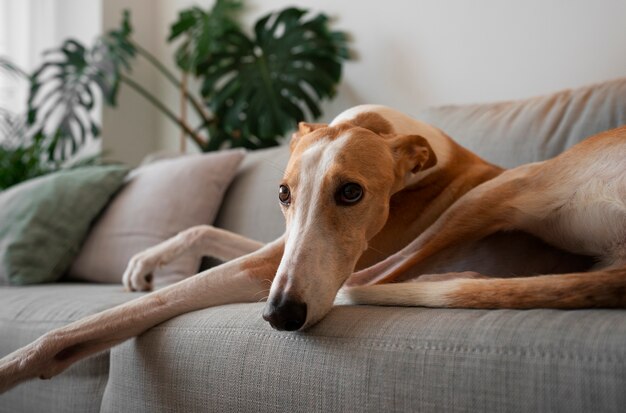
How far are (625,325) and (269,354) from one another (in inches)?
20.1

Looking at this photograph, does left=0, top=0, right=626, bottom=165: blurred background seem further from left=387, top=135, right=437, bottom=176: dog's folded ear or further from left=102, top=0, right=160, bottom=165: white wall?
left=387, top=135, right=437, bottom=176: dog's folded ear

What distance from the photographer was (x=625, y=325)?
77 cm

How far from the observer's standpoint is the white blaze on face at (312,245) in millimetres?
1035

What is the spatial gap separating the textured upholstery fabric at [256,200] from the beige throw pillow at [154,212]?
5cm

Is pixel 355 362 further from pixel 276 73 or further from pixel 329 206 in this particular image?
pixel 276 73

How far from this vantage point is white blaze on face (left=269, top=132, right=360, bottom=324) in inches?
40.8

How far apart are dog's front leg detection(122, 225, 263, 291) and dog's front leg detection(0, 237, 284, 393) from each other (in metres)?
0.41

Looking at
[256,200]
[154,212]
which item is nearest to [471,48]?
[256,200]

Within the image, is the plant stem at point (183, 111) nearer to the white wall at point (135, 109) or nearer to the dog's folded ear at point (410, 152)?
the white wall at point (135, 109)

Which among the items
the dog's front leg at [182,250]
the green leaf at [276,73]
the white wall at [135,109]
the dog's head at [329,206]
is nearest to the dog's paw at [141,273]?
the dog's front leg at [182,250]

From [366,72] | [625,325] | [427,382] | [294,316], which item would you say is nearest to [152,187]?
[366,72]

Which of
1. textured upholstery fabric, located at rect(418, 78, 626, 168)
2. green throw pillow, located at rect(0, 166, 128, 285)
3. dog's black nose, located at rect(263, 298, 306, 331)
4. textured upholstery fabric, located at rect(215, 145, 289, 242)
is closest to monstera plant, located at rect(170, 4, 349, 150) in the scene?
textured upholstery fabric, located at rect(215, 145, 289, 242)

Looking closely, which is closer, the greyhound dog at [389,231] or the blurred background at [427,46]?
the greyhound dog at [389,231]

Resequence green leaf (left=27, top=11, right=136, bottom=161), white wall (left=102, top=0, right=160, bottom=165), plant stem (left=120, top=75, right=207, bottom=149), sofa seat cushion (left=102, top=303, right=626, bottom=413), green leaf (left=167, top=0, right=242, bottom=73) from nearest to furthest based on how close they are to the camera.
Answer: sofa seat cushion (left=102, top=303, right=626, bottom=413) < green leaf (left=167, top=0, right=242, bottom=73) < green leaf (left=27, top=11, right=136, bottom=161) < plant stem (left=120, top=75, right=207, bottom=149) < white wall (left=102, top=0, right=160, bottom=165)
